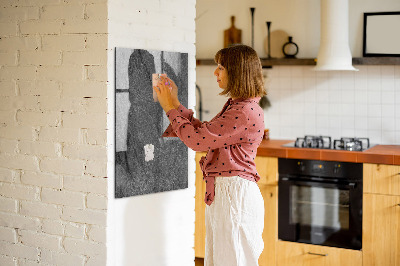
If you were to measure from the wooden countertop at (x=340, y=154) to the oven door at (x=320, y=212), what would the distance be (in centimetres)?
16

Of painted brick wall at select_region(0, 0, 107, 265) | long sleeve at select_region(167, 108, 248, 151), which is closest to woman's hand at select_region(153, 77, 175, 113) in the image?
long sleeve at select_region(167, 108, 248, 151)

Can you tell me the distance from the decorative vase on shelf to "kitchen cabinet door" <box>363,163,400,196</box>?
1.22 meters

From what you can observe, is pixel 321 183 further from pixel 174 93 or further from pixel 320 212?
pixel 174 93

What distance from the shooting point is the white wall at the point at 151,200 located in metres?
2.91

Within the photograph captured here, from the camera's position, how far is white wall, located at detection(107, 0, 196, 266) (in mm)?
2914

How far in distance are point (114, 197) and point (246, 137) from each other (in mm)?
735

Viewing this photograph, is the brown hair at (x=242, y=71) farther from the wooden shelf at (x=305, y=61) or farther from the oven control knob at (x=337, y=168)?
the wooden shelf at (x=305, y=61)

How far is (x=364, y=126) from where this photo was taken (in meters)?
4.65

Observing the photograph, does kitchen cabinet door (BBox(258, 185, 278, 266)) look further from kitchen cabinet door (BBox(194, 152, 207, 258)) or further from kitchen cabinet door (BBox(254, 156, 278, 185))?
kitchen cabinet door (BBox(194, 152, 207, 258))

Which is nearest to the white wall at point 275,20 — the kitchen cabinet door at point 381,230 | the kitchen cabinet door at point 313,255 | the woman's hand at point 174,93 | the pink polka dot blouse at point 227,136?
the kitchen cabinet door at point 381,230

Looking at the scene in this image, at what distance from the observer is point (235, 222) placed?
2756mm

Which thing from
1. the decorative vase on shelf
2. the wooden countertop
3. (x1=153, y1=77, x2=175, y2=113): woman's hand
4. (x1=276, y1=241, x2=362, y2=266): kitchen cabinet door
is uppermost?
the decorative vase on shelf

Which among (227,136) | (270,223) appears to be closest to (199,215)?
(270,223)

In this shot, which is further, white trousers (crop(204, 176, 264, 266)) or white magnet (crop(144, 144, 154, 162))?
white magnet (crop(144, 144, 154, 162))
